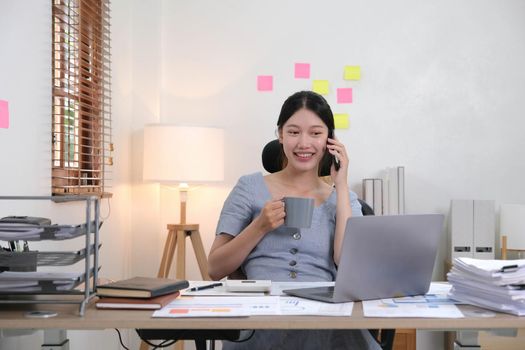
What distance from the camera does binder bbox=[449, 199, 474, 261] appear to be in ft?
12.1

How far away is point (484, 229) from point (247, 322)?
253cm

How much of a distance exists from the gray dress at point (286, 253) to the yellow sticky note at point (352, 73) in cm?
180

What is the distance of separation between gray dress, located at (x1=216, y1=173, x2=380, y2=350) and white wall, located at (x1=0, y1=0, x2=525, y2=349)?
1.75 metres

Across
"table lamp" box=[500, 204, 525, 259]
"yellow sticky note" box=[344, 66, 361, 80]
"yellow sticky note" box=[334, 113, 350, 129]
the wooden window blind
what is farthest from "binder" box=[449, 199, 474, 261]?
the wooden window blind

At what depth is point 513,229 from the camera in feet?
12.0

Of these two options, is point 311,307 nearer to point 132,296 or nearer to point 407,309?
point 407,309

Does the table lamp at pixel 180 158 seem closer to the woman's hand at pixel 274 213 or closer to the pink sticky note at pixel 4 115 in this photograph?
the pink sticky note at pixel 4 115

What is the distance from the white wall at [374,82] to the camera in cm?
396

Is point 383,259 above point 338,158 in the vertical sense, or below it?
below

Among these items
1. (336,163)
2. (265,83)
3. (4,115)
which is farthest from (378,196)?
(4,115)

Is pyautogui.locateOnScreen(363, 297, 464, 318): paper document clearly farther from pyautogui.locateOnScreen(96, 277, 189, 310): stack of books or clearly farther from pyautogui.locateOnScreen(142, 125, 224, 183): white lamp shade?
pyautogui.locateOnScreen(142, 125, 224, 183): white lamp shade

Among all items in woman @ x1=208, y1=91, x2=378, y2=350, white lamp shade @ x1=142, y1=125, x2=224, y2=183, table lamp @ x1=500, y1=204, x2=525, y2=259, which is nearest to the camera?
woman @ x1=208, y1=91, x2=378, y2=350

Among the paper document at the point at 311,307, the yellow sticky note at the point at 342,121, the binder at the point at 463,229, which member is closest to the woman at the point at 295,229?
the paper document at the point at 311,307

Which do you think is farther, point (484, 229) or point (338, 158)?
point (484, 229)
